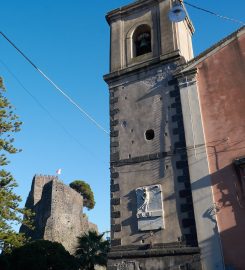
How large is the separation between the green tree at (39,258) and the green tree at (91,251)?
49 cm

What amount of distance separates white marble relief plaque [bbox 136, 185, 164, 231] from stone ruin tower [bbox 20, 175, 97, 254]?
81.5 ft

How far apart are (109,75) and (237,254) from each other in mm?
8028

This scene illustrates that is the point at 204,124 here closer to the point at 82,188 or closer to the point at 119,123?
the point at 119,123

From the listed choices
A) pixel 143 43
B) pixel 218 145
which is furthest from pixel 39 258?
pixel 218 145

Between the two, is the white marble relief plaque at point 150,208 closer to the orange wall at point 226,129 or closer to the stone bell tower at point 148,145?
the stone bell tower at point 148,145

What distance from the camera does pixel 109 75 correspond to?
14328 millimetres

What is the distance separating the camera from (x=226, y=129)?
11133 mm

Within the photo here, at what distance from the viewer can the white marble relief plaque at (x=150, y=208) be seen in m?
10.9

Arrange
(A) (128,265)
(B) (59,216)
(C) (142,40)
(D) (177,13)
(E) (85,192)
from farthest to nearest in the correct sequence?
(E) (85,192) < (B) (59,216) < (C) (142,40) < (D) (177,13) < (A) (128,265)

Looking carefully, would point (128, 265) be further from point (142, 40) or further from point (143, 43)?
point (142, 40)

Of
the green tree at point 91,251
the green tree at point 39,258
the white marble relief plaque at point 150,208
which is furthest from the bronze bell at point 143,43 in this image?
the green tree at point 39,258

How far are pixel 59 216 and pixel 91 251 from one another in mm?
15149

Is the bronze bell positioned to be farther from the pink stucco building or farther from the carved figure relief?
the carved figure relief

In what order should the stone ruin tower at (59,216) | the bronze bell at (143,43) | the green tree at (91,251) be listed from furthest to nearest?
the stone ruin tower at (59,216)
the green tree at (91,251)
the bronze bell at (143,43)
